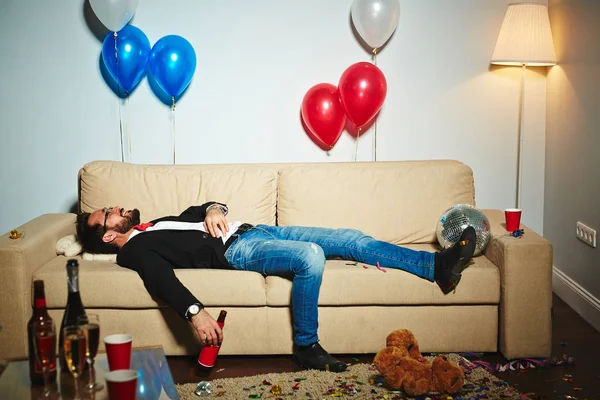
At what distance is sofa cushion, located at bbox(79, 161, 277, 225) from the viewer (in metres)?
3.64

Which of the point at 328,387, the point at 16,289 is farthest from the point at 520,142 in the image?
the point at 16,289

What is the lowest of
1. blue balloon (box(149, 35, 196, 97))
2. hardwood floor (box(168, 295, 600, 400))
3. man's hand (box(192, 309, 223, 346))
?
hardwood floor (box(168, 295, 600, 400))

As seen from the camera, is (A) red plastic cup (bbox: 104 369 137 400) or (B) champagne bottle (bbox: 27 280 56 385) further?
(B) champagne bottle (bbox: 27 280 56 385)

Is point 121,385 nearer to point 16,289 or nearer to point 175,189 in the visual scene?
point 16,289

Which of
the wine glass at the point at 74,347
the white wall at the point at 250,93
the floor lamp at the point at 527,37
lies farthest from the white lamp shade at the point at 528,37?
the wine glass at the point at 74,347

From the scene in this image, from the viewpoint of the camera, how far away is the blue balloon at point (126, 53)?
154 inches

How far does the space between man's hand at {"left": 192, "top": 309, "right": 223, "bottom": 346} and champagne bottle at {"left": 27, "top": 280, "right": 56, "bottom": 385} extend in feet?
2.48

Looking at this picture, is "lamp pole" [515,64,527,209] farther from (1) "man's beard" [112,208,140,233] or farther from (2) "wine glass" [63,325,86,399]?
(2) "wine glass" [63,325,86,399]

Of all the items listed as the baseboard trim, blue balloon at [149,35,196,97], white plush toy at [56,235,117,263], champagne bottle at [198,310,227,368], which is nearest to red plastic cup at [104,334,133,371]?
champagne bottle at [198,310,227,368]

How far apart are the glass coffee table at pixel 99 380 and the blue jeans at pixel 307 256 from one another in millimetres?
812

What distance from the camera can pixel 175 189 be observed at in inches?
145

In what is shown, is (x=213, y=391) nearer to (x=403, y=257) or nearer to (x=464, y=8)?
(x=403, y=257)

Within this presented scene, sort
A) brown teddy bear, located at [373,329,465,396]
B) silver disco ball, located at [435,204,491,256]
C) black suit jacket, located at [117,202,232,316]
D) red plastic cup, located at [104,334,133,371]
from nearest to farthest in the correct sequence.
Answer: red plastic cup, located at [104,334,133,371], brown teddy bear, located at [373,329,465,396], black suit jacket, located at [117,202,232,316], silver disco ball, located at [435,204,491,256]

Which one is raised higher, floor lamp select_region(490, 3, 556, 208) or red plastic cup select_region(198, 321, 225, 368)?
floor lamp select_region(490, 3, 556, 208)
